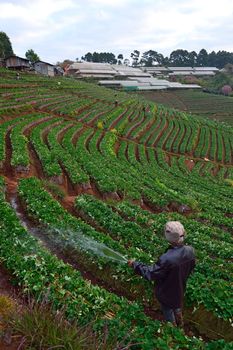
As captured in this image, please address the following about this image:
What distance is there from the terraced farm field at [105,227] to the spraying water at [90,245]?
0.09 m

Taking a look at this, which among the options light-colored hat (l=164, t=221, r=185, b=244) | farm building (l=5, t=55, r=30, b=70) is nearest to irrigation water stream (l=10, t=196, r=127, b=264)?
light-colored hat (l=164, t=221, r=185, b=244)

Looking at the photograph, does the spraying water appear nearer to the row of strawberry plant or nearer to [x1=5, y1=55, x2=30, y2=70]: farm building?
the row of strawberry plant

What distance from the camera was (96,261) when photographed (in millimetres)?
11141

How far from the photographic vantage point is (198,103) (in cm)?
10531

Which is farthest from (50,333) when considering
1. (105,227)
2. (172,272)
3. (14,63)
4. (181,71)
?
(181,71)

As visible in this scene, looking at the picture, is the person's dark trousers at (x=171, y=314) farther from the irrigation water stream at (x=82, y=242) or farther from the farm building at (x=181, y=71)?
the farm building at (x=181, y=71)

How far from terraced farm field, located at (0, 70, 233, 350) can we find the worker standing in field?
0.77 m

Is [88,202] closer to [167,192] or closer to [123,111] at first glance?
[167,192]

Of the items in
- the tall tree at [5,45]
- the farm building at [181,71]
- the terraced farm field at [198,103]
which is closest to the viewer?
the terraced farm field at [198,103]

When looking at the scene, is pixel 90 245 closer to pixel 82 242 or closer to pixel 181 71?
pixel 82 242

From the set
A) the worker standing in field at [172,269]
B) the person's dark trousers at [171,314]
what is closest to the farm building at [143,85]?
the person's dark trousers at [171,314]

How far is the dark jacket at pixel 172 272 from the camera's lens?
7012mm

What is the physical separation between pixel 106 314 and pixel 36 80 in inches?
2633

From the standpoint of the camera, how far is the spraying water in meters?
11.0
